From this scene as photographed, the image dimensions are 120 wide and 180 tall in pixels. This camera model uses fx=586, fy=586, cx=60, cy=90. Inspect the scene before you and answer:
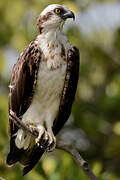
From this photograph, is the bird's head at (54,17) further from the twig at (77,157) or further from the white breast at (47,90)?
the twig at (77,157)

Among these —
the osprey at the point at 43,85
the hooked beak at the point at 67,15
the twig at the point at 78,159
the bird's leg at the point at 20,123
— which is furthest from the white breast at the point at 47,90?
the twig at the point at 78,159

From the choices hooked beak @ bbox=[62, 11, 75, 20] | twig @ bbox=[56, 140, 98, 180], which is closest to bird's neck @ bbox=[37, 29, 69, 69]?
hooked beak @ bbox=[62, 11, 75, 20]

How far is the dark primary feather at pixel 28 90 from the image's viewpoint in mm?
6281

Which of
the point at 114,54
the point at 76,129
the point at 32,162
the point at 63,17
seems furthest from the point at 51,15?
the point at 114,54

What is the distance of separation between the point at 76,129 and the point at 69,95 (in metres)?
1.88

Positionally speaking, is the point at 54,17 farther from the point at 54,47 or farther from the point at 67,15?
the point at 54,47

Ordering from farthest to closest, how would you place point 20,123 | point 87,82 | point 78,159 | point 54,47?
1. point 87,82
2. point 54,47
3. point 20,123
4. point 78,159

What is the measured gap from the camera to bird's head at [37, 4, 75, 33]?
648cm

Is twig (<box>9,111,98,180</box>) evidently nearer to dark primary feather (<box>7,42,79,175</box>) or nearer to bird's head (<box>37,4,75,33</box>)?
dark primary feather (<box>7,42,79,175</box>)

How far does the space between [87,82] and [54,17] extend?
9.19 ft

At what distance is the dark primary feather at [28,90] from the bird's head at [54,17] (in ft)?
0.95

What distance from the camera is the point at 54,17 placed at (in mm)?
6484

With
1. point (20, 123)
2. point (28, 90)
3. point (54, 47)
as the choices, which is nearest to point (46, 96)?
point (28, 90)

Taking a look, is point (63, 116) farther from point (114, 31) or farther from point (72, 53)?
point (114, 31)
